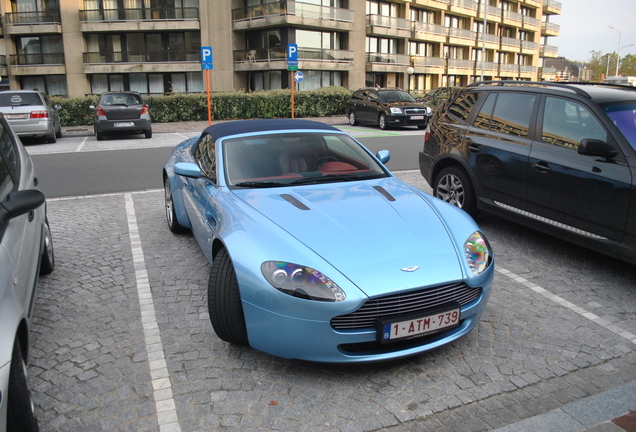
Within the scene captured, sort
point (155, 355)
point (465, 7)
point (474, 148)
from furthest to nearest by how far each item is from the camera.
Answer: point (465, 7) → point (474, 148) → point (155, 355)

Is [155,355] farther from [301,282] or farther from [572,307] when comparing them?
[572,307]

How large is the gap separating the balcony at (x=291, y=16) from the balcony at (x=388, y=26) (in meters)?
3.67

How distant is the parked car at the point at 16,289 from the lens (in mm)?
2385

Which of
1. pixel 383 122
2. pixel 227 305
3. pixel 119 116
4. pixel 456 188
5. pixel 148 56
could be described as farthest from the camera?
pixel 148 56

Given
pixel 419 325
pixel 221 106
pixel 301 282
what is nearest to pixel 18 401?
pixel 301 282

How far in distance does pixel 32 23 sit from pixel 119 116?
27754 millimetres

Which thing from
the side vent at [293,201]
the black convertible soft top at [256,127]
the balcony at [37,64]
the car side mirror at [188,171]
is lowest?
the side vent at [293,201]

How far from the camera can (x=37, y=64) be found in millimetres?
40000

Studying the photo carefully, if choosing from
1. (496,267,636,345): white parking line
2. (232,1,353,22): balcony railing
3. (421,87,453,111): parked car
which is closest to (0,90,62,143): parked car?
(496,267,636,345): white parking line

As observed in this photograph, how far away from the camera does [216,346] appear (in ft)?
12.4

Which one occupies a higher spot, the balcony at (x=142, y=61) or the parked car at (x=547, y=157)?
the balcony at (x=142, y=61)

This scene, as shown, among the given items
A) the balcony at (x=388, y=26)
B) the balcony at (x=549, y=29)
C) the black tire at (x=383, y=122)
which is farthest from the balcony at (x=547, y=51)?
the black tire at (x=383, y=122)

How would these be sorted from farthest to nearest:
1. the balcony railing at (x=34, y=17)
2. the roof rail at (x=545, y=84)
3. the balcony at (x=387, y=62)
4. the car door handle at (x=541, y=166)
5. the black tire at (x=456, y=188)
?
the balcony at (x=387, y=62) → the balcony railing at (x=34, y=17) → the black tire at (x=456, y=188) → the car door handle at (x=541, y=166) → the roof rail at (x=545, y=84)

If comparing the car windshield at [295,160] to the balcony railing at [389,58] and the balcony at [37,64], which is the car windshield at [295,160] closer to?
the balcony at [37,64]
